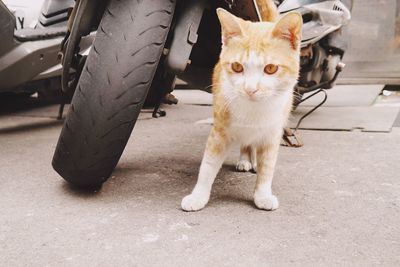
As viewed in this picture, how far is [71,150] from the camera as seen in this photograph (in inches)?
48.2

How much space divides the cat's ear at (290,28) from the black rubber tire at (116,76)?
304 millimetres

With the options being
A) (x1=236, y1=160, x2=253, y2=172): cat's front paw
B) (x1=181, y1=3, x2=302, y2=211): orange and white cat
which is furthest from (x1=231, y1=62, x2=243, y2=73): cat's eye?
(x1=236, y1=160, x2=253, y2=172): cat's front paw

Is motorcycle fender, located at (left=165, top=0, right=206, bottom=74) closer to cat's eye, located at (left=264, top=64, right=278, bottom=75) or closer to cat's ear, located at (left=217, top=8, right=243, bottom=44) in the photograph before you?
cat's ear, located at (left=217, top=8, right=243, bottom=44)

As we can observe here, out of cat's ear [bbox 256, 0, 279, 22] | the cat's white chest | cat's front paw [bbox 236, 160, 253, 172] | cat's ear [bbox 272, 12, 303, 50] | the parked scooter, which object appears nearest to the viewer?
cat's ear [bbox 272, 12, 303, 50]

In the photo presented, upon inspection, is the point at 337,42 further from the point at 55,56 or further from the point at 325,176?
the point at 55,56

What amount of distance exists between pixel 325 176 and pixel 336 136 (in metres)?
0.74

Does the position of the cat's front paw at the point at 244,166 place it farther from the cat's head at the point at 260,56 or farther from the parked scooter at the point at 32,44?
the parked scooter at the point at 32,44

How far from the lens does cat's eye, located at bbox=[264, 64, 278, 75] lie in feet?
3.78

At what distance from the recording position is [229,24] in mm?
1202

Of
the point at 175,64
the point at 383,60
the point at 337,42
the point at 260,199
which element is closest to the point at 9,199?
the point at 175,64

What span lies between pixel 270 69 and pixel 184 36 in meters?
0.27

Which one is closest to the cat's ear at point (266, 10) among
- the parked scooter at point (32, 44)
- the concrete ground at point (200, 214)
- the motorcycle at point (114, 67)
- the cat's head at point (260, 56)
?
the motorcycle at point (114, 67)

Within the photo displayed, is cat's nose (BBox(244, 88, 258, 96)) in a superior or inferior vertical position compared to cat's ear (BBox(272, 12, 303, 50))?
inferior

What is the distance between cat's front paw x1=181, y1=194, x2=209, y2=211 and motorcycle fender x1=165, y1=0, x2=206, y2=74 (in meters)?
0.37
